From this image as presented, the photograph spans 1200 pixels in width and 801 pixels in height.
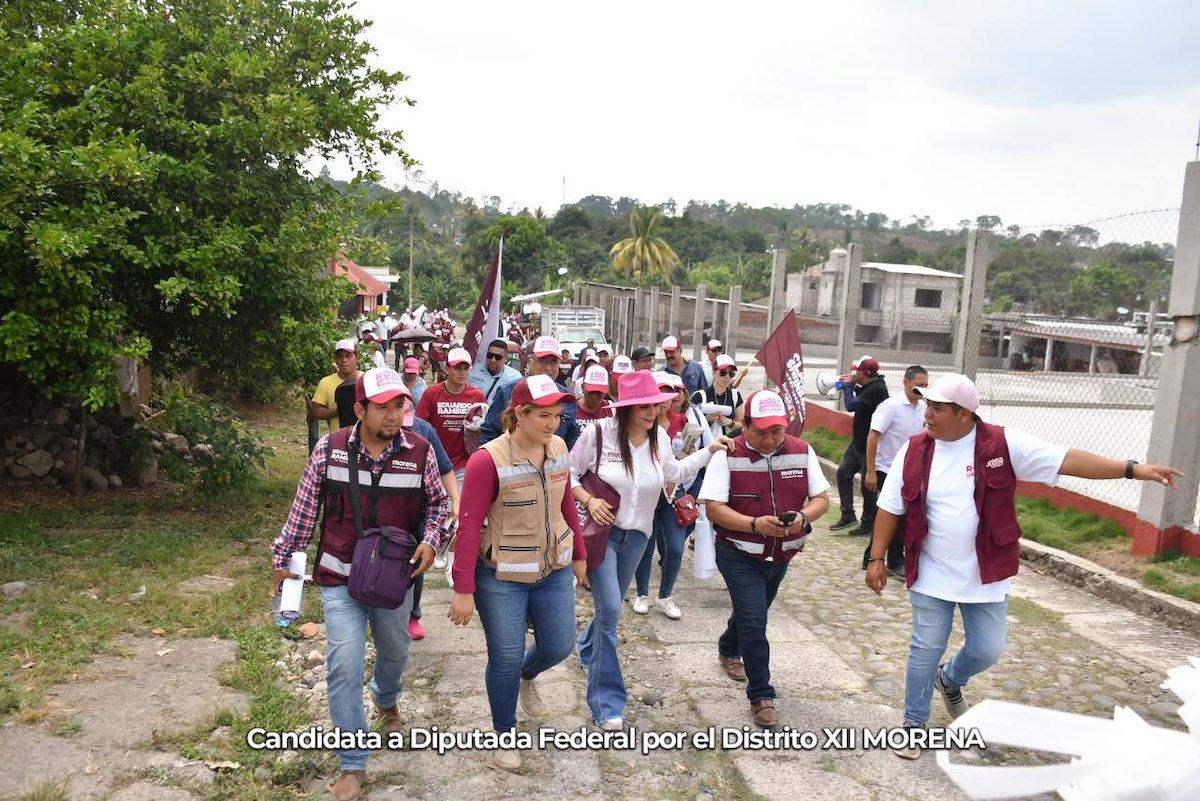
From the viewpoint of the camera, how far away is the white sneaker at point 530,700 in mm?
4523

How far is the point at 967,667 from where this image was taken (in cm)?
426

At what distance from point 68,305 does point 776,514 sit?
Answer: 5.39m

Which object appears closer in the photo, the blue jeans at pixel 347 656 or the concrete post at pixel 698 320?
the blue jeans at pixel 347 656

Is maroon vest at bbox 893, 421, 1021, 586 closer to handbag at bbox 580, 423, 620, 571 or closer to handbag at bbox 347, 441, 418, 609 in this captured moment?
handbag at bbox 580, 423, 620, 571

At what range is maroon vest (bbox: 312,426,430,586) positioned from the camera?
3703 mm

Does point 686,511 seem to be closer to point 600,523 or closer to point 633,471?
point 633,471

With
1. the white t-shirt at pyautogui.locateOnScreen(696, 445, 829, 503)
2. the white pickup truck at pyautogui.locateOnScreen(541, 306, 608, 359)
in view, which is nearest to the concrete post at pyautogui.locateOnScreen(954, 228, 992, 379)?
the white t-shirt at pyautogui.locateOnScreen(696, 445, 829, 503)

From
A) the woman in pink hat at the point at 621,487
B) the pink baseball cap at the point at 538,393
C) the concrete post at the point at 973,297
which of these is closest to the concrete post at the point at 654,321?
the concrete post at the point at 973,297

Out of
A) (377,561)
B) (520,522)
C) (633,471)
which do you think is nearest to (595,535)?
(633,471)

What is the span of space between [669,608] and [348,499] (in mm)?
3140

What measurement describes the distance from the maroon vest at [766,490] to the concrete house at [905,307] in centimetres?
679

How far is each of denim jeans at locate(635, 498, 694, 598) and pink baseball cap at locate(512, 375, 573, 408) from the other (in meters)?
2.40

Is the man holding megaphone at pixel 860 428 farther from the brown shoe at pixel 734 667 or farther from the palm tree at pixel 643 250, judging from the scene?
the palm tree at pixel 643 250

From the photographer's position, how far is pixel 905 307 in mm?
12367
